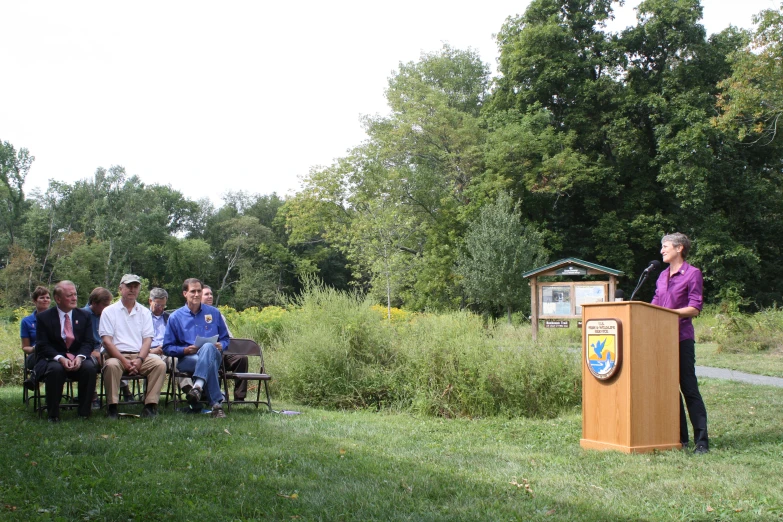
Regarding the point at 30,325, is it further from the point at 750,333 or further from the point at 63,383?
the point at 750,333

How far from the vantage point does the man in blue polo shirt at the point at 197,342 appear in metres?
7.70

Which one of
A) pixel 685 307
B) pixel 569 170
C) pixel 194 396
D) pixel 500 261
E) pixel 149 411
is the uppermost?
pixel 569 170

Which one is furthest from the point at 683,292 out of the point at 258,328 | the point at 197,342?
the point at 258,328

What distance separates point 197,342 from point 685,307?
5.44 meters

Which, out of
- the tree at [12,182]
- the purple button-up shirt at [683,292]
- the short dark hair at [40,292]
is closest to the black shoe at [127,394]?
the short dark hair at [40,292]

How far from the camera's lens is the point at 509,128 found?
32.3m

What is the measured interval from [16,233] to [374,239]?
3930 centimetres

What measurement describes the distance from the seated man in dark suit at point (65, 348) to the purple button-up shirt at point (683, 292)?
598 centimetres

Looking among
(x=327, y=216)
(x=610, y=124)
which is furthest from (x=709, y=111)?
(x=327, y=216)

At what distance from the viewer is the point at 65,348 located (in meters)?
7.44

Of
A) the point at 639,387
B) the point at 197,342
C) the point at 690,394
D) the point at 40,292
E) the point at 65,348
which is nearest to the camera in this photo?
the point at 639,387

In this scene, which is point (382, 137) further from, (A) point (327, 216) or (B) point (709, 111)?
(B) point (709, 111)

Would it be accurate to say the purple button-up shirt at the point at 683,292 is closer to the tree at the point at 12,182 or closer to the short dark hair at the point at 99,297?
the short dark hair at the point at 99,297

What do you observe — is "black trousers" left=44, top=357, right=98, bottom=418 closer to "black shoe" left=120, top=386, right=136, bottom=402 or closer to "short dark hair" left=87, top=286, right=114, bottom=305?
"short dark hair" left=87, top=286, right=114, bottom=305
